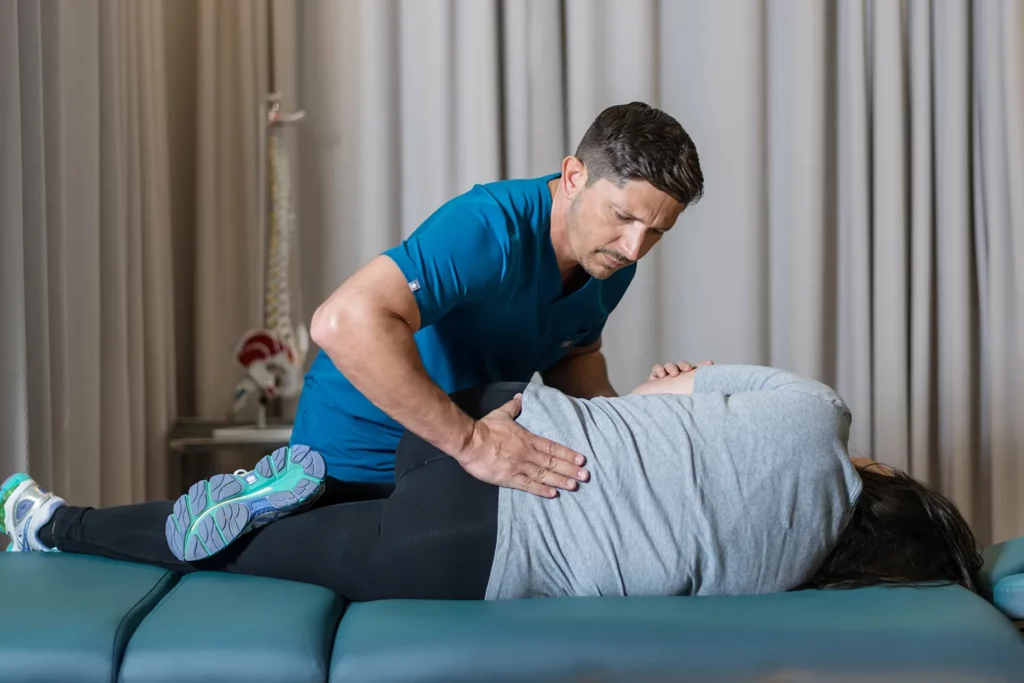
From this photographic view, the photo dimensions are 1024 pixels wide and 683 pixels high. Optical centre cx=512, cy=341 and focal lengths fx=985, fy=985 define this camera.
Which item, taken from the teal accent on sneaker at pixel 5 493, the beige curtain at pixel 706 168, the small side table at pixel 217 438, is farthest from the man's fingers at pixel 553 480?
the beige curtain at pixel 706 168

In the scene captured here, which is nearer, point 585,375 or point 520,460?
point 520,460

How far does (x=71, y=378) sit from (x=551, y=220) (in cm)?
126

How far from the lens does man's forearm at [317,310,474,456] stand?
1.25 m

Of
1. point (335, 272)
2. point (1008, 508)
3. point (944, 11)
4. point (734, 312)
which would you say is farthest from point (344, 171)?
point (1008, 508)

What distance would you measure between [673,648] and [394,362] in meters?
0.49

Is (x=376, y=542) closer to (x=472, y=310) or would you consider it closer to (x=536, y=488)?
(x=536, y=488)

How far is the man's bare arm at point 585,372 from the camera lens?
6.35ft

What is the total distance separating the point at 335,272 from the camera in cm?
287

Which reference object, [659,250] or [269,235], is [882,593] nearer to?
[659,250]

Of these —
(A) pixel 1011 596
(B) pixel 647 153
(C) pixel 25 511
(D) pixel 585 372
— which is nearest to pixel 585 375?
(D) pixel 585 372

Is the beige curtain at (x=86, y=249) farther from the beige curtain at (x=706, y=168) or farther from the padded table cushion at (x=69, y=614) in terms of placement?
the padded table cushion at (x=69, y=614)

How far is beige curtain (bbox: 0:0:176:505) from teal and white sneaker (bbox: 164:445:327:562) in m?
0.83

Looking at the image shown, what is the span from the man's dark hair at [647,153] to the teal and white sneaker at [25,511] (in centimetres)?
93

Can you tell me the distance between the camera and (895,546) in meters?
1.22
